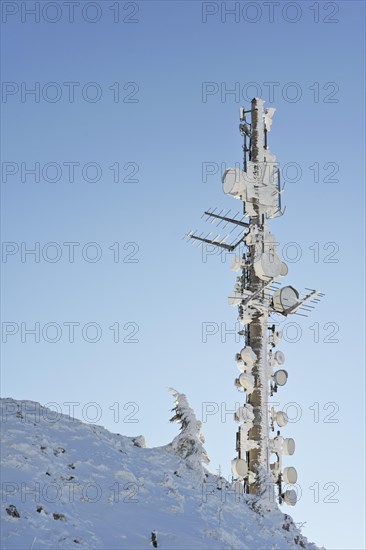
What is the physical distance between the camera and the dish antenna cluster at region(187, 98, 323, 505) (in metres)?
29.3

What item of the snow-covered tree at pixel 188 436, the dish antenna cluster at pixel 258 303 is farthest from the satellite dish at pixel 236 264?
the snow-covered tree at pixel 188 436

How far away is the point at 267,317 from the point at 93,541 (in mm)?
17693

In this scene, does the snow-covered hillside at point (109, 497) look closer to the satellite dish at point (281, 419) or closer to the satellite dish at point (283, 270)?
the satellite dish at point (281, 419)

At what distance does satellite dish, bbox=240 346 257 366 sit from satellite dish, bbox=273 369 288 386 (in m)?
1.30

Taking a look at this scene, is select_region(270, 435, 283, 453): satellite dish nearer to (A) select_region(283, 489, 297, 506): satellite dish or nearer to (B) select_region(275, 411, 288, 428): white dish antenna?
(B) select_region(275, 411, 288, 428): white dish antenna

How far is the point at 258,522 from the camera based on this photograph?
20.0m

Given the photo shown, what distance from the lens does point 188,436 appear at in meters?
21.5

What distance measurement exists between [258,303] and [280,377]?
9.95 ft

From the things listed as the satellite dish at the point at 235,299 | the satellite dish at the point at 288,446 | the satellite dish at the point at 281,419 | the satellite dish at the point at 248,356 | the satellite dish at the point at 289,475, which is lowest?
the satellite dish at the point at 289,475

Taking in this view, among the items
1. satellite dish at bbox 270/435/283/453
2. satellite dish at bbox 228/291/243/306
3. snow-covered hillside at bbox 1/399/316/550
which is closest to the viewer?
snow-covered hillside at bbox 1/399/316/550

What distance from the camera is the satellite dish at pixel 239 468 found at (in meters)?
28.1

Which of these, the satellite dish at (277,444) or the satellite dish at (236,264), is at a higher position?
the satellite dish at (236,264)

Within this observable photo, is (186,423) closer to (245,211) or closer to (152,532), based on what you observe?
(152,532)

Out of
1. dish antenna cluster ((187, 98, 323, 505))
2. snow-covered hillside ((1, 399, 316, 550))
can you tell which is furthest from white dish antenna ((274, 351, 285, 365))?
snow-covered hillside ((1, 399, 316, 550))
